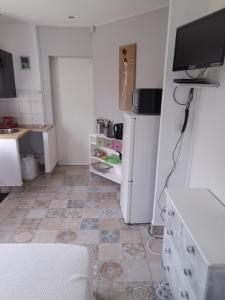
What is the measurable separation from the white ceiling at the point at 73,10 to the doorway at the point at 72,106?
2.15 feet

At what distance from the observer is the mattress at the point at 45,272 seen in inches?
39.1

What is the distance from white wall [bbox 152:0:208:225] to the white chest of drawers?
19.3 inches

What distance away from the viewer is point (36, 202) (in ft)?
9.48

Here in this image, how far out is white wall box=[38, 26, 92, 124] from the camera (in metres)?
3.49

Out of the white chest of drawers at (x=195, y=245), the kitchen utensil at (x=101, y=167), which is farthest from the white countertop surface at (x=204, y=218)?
the kitchen utensil at (x=101, y=167)

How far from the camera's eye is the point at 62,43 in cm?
354

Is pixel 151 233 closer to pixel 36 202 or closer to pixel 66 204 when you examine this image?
pixel 66 204

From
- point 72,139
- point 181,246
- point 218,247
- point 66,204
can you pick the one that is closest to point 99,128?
point 72,139

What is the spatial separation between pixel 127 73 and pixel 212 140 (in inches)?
78.2

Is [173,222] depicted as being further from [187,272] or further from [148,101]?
[148,101]

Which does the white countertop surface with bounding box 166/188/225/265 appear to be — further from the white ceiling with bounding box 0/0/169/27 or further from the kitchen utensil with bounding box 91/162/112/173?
the white ceiling with bounding box 0/0/169/27

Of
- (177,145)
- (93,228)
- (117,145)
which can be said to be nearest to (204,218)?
(177,145)

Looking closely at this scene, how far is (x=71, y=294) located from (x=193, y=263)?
0.64 meters

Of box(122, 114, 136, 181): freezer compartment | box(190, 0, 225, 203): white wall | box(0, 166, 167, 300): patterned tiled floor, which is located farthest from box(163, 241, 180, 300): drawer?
box(122, 114, 136, 181): freezer compartment
